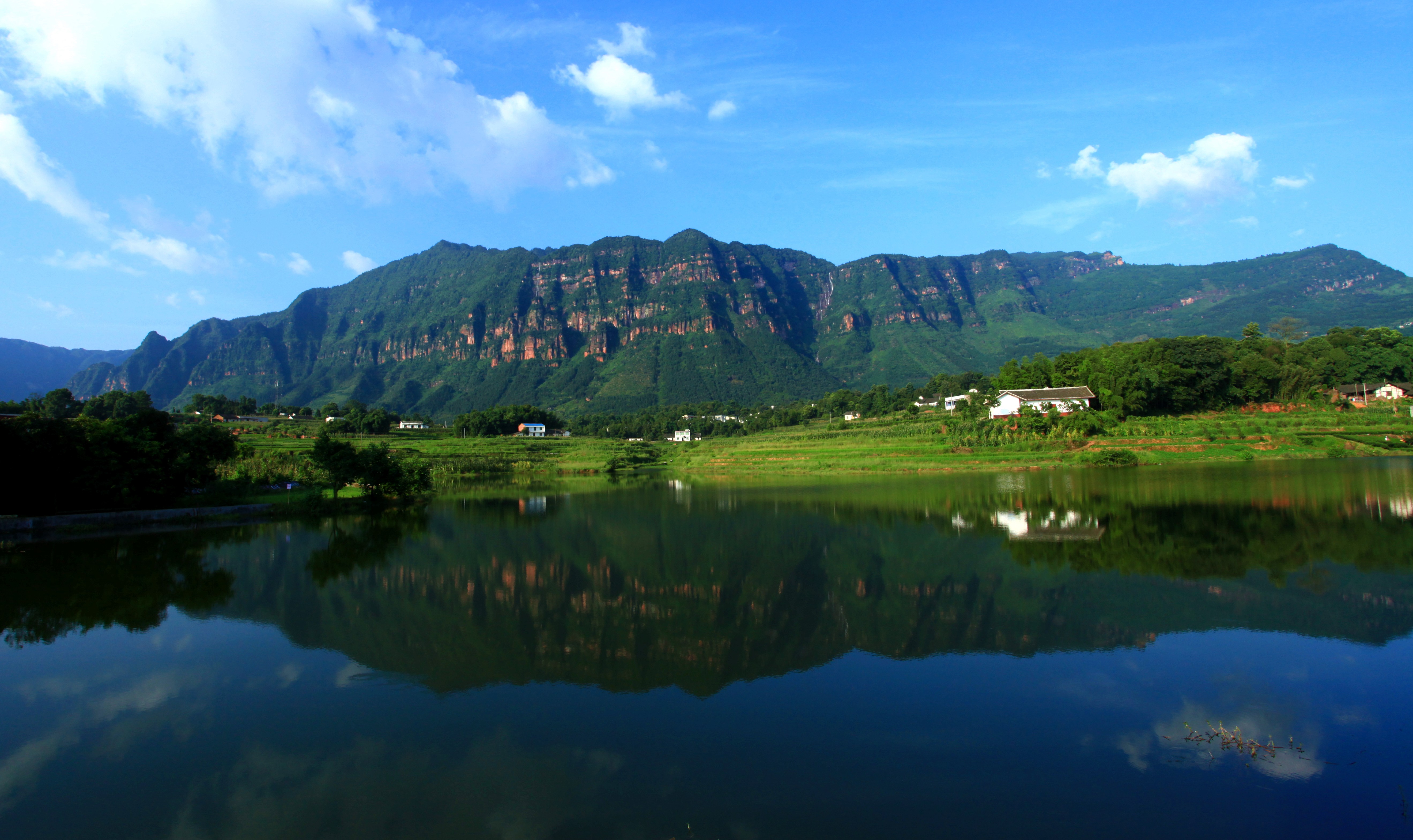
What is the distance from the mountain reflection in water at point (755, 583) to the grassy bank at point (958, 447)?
18243mm

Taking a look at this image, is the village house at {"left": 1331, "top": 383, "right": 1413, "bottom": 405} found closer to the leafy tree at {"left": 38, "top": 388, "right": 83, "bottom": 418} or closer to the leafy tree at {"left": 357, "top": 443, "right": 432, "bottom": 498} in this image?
the leafy tree at {"left": 357, "top": 443, "right": 432, "bottom": 498}

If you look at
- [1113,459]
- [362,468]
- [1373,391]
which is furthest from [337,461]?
[1373,391]

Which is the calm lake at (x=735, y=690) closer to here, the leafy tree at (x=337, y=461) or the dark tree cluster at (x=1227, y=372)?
the leafy tree at (x=337, y=461)

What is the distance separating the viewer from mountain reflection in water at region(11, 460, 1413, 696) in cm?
1142

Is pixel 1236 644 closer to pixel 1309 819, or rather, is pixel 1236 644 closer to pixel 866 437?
pixel 1309 819

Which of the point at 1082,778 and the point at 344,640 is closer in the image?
the point at 1082,778

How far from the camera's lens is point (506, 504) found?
130ft

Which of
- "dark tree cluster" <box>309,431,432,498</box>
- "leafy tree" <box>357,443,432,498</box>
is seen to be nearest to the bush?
"leafy tree" <box>357,443,432,498</box>

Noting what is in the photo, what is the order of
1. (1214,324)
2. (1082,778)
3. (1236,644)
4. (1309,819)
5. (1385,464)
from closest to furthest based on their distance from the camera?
1. (1309,819)
2. (1082,778)
3. (1236,644)
4. (1385,464)
5. (1214,324)

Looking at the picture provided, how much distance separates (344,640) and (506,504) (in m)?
27.4

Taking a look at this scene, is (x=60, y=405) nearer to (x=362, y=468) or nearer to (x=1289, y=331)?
(x=362, y=468)

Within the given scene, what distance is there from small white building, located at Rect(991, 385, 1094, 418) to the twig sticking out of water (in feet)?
172

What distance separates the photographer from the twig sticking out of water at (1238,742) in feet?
23.6

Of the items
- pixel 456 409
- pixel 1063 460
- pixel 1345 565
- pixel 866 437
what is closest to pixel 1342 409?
pixel 1063 460
